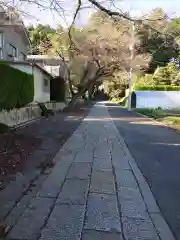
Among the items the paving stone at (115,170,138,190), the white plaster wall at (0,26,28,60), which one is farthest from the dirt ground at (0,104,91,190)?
the white plaster wall at (0,26,28,60)

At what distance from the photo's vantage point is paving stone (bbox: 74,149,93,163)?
8.12m

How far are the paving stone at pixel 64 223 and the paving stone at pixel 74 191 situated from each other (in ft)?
0.85

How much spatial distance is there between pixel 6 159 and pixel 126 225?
4.07 meters

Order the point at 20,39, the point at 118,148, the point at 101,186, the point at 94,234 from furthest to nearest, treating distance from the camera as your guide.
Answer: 1. the point at 20,39
2. the point at 118,148
3. the point at 101,186
4. the point at 94,234

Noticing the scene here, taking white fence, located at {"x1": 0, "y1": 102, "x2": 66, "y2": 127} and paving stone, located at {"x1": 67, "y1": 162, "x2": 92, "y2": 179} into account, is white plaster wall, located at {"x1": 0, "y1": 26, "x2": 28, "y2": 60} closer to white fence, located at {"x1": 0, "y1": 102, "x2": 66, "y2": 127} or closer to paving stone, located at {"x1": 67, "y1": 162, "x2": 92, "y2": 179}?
white fence, located at {"x1": 0, "y1": 102, "x2": 66, "y2": 127}

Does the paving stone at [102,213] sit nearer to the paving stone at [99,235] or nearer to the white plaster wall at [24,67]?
the paving stone at [99,235]

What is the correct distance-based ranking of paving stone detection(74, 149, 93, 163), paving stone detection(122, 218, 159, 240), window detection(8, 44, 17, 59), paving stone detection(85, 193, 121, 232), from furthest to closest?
window detection(8, 44, 17, 59)
paving stone detection(74, 149, 93, 163)
paving stone detection(85, 193, 121, 232)
paving stone detection(122, 218, 159, 240)

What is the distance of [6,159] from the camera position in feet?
24.6

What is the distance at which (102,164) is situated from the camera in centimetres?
770

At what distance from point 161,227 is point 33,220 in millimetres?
1614

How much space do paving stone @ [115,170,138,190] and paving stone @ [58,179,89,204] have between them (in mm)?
622

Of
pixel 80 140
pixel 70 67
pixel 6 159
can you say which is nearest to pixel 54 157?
pixel 6 159

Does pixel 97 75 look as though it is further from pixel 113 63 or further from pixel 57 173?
pixel 57 173

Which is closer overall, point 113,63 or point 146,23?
point 146,23
